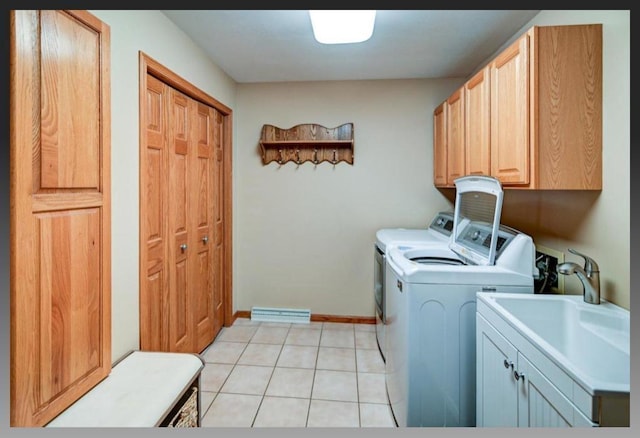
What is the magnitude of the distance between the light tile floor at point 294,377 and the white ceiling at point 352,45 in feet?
7.45

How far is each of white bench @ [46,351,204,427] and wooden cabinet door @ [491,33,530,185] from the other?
1.68 metres

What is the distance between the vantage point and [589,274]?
4.27ft

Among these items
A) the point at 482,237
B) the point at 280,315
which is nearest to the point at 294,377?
the point at 280,315

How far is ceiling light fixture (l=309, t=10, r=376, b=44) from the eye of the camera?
1.58 metres

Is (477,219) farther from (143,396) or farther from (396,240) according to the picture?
(143,396)

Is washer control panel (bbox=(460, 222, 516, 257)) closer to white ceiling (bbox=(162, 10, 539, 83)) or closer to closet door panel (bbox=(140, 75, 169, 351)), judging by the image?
white ceiling (bbox=(162, 10, 539, 83))

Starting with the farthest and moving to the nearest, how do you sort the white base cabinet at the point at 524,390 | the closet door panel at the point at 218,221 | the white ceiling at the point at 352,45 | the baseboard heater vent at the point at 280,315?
the baseboard heater vent at the point at 280,315 < the closet door panel at the point at 218,221 < the white ceiling at the point at 352,45 < the white base cabinet at the point at 524,390

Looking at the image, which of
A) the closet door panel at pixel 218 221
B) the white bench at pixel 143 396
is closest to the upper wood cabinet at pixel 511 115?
the white bench at pixel 143 396

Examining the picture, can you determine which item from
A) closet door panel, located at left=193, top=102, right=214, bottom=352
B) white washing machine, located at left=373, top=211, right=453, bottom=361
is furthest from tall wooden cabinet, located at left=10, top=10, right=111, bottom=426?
white washing machine, located at left=373, top=211, right=453, bottom=361

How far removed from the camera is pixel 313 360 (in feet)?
8.07

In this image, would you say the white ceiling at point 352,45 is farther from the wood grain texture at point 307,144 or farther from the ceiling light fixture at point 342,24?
the wood grain texture at point 307,144

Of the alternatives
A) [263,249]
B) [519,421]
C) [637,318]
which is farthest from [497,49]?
[263,249]

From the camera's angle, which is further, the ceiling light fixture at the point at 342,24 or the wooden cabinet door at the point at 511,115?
the ceiling light fixture at the point at 342,24

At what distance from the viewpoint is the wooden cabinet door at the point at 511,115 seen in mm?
1438
